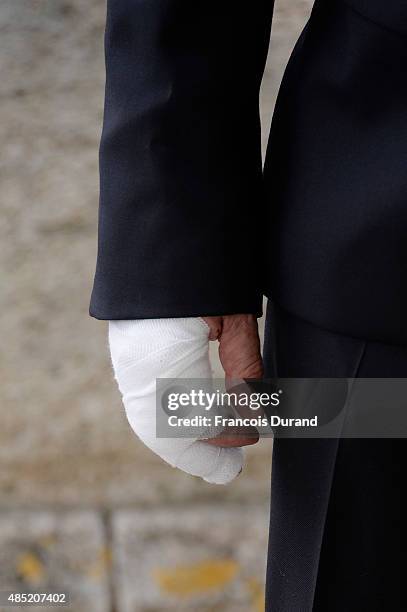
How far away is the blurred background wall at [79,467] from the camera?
173 cm

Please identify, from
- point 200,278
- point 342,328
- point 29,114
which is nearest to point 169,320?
point 200,278

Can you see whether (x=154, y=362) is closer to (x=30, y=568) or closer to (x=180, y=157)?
(x=180, y=157)

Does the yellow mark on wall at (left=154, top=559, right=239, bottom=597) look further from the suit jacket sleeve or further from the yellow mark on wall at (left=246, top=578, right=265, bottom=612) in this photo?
the suit jacket sleeve

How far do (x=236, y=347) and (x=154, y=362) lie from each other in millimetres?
96

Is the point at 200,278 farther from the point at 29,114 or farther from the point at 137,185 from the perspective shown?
the point at 29,114

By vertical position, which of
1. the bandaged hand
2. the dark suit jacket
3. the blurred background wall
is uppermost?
the dark suit jacket

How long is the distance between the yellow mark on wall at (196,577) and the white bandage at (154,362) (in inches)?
34.3

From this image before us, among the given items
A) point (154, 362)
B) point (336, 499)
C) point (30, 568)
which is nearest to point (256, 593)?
point (30, 568)

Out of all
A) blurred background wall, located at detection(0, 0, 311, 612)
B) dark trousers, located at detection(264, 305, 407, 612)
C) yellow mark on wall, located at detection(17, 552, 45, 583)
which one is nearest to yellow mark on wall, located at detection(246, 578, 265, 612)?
blurred background wall, located at detection(0, 0, 311, 612)

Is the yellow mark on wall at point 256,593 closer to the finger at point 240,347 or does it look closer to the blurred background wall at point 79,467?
the blurred background wall at point 79,467

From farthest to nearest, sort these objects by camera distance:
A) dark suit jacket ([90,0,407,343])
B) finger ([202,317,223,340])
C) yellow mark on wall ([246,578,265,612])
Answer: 1. yellow mark on wall ([246,578,265,612])
2. finger ([202,317,223,340])
3. dark suit jacket ([90,0,407,343])

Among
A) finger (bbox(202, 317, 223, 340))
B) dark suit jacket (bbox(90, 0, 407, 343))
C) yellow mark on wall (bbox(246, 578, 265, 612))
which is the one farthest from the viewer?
yellow mark on wall (bbox(246, 578, 265, 612))

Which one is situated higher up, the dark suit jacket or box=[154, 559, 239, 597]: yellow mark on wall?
the dark suit jacket

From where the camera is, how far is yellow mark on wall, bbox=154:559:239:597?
5.59 ft
